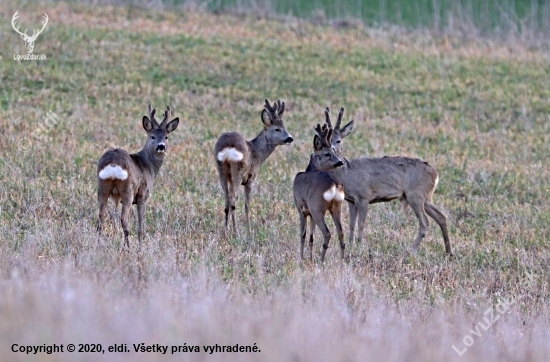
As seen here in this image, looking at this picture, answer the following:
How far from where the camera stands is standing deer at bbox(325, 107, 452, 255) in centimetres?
1188

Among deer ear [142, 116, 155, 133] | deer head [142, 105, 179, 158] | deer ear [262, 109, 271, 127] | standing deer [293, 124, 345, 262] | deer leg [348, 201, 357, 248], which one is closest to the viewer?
standing deer [293, 124, 345, 262]

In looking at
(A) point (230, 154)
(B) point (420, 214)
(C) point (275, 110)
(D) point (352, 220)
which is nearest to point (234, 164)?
(A) point (230, 154)

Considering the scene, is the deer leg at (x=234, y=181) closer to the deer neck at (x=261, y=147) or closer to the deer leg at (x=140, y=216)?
the deer neck at (x=261, y=147)

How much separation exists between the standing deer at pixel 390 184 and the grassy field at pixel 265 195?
44 centimetres

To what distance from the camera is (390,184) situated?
1195 cm

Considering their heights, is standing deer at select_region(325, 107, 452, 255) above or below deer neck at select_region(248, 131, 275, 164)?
below

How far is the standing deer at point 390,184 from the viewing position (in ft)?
39.0

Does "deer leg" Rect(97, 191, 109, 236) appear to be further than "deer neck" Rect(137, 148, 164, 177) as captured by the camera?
No

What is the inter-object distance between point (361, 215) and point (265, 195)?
1.99m

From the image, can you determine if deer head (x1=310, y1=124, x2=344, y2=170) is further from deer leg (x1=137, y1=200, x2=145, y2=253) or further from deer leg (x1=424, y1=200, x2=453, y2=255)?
deer leg (x1=137, y1=200, x2=145, y2=253)

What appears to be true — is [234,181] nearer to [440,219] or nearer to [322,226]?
[322,226]

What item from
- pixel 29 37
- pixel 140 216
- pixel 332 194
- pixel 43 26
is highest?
pixel 43 26

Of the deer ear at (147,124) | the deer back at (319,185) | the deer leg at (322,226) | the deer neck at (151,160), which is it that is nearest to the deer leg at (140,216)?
the deer neck at (151,160)

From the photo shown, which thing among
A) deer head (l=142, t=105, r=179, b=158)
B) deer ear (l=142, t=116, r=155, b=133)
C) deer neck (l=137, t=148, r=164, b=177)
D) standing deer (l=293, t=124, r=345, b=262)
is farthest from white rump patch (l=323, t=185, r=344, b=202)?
deer ear (l=142, t=116, r=155, b=133)
